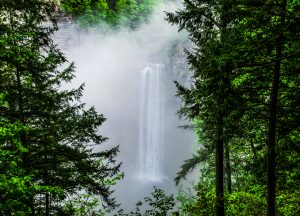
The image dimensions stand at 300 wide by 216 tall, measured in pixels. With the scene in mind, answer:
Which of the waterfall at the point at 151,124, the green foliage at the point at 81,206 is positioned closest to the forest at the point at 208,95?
the green foliage at the point at 81,206

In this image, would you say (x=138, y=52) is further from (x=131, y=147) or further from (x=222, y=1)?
(x=222, y=1)

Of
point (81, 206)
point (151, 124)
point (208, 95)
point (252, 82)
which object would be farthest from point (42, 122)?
point (151, 124)

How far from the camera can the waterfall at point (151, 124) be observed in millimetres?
50469

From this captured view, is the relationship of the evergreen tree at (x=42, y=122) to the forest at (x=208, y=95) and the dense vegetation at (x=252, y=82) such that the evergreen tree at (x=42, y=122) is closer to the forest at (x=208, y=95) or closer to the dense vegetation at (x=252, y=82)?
the forest at (x=208, y=95)

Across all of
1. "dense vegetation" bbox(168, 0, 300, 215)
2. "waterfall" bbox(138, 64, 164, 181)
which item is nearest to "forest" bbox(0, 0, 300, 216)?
"dense vegetation" bbox(168, 0, 300, 215)

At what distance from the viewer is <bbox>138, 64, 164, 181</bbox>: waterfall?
50.5 m

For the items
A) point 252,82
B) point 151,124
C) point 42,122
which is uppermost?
point 151,124

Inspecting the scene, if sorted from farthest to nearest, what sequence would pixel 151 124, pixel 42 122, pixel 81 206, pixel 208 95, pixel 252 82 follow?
pixel 151 124 → pixel 81 206 → pixel 42 122 → pixel 208 95 → pixel 252 82

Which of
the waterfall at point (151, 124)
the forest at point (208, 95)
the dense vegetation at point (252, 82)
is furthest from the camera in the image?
the waterfall at point (151, 124)

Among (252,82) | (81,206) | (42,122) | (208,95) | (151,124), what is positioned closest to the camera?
(252,82)

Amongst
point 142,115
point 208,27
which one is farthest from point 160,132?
point 208,27

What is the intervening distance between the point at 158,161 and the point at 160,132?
526 cm

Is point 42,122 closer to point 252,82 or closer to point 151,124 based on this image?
point 252,82

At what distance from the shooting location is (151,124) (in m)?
53.8
